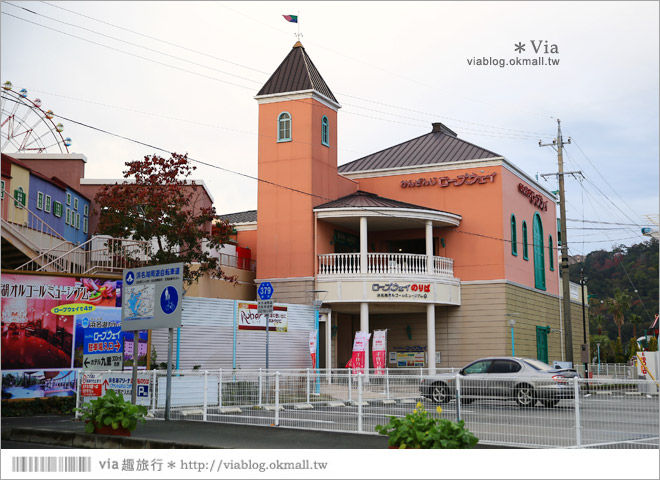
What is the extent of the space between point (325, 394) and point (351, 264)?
15.3 metres

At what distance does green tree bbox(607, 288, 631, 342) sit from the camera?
81500mm

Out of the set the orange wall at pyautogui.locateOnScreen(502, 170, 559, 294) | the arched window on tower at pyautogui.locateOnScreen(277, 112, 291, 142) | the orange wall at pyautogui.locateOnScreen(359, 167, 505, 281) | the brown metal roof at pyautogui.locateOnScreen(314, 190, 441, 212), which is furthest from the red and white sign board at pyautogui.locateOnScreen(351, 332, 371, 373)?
the arched window on tower at pyautogui.locateOnScreen(277, 112, 291, 142)

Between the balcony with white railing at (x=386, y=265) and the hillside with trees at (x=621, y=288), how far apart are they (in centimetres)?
4791

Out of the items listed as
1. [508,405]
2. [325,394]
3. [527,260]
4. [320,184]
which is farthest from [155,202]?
[527,260]

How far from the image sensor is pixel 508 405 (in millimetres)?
11125

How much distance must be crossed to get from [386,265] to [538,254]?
36.0ft

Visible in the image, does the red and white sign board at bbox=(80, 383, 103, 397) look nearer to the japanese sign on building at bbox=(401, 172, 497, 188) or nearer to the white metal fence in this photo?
the white metal fence

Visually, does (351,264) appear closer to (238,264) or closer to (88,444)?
(238,264)

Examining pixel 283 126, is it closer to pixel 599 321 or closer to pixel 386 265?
pixel 386 265

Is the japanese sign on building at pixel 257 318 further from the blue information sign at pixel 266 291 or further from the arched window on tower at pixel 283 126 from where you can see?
the arched window on tower at pixel 283 126

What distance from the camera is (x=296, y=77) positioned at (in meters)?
30.6

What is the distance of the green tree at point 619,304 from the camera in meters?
81.5

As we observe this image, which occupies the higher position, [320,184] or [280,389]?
[320,184]

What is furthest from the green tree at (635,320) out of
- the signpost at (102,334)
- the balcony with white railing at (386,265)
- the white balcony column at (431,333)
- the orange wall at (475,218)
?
the signpost at (102,334)
